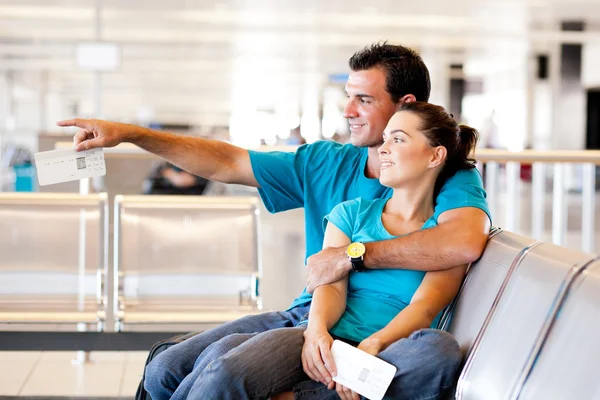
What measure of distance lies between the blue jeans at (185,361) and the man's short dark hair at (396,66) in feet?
2.54

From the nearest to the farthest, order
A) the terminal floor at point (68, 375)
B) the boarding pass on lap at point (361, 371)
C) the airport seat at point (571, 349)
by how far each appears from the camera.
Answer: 1. the airport seat at point (571, 349)
2. the boarding pass on lap at point (361, 371)
3. the terminal floor at point (68, 375)

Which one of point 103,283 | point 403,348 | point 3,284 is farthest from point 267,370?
point 3,284

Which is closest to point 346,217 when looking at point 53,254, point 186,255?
point 186,255

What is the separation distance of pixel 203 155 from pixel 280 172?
265 millimetres

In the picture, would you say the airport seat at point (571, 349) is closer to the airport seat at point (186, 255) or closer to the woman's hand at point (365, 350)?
the woman's hand at point (365, 350)

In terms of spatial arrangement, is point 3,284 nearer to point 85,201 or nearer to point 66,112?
point 85,201

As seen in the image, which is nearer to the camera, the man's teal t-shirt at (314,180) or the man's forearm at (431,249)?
the man's forearm at (431,249)

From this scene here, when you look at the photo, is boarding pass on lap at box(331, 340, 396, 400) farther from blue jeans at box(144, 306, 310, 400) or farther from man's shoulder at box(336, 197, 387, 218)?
man's shoulder at box(336, 197, 387, 218)

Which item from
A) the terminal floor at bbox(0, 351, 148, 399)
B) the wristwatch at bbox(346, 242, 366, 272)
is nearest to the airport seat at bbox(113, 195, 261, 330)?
the terminal floor at bbox(0, 351, 148, 399)

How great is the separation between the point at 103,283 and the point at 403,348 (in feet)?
5.97

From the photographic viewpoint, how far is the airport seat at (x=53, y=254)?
3512 mm

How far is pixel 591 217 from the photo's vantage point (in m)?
5.06

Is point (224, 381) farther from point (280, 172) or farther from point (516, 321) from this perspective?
point (280, 172)

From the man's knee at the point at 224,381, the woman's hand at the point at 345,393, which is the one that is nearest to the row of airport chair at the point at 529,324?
the woman's hand at the point at 345,393
